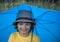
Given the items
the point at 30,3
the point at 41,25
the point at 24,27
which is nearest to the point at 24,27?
the point at 24,27

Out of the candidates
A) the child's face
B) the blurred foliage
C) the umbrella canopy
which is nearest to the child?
the child's face

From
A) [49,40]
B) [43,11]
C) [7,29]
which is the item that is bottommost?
[49,40]

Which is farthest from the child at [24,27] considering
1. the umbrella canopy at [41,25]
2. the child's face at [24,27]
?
the umbrella canopy at [41,25]

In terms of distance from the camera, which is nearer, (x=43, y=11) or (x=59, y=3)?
(x=43, y=11)

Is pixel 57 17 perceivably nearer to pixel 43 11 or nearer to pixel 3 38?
pixel 43 11

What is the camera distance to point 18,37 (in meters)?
0.95

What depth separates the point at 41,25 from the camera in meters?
1.42

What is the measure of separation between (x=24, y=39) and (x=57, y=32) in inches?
20.8

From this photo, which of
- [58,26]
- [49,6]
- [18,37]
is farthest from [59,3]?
[18,37]

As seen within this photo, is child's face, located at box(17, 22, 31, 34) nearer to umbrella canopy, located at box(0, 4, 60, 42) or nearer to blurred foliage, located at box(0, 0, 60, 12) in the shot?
umbrella canopy, located at box(0, 4, 60, 42)

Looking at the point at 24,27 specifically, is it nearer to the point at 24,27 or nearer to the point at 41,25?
the point at 24,27

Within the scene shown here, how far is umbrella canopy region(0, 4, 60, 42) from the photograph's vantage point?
1.38 meters

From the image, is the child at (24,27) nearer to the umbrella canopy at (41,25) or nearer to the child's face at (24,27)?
the child's face at (24,27)

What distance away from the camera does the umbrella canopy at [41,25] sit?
138 centimetres
